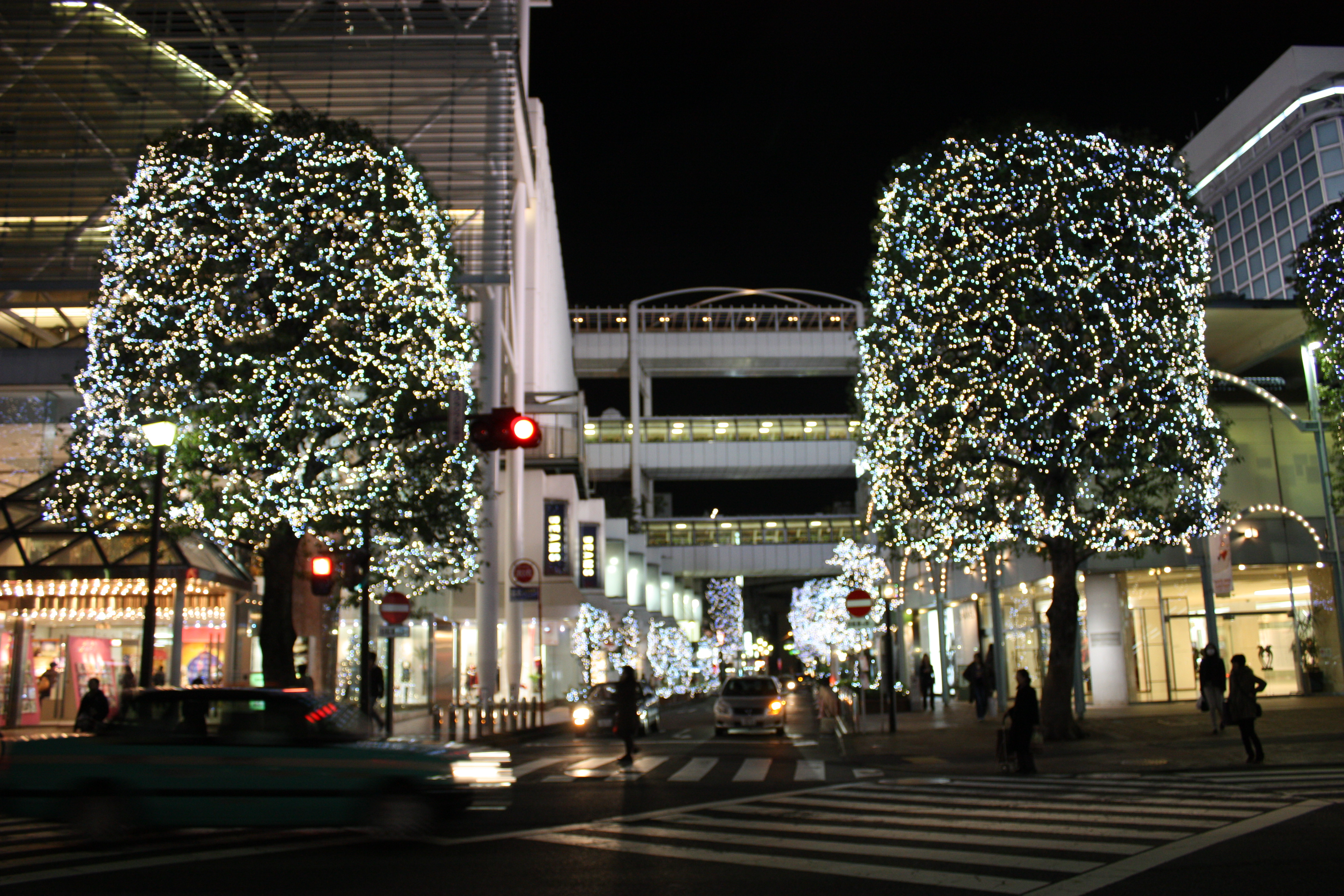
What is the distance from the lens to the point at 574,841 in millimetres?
9586

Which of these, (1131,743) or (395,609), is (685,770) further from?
(1131,743)

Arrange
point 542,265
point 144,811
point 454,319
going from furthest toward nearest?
point 542,265 < point 454,319 < point 144,811

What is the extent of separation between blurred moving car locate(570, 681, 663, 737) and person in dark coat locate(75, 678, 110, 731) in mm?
12351

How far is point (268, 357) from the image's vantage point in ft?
60.7

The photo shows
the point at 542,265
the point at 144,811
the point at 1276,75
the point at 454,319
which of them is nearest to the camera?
the point at 144,811

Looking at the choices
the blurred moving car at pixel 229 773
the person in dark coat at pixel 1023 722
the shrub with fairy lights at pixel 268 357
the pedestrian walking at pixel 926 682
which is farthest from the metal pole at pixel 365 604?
the pedestrian walking at pixel 926 682

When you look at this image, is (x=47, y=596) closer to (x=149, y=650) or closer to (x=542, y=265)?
(x=149, y=650)

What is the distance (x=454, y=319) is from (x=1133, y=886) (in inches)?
668

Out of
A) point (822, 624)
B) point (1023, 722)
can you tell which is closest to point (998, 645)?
point (1023, 722)

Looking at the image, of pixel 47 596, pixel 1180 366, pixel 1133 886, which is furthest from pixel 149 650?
pixel 1180 366

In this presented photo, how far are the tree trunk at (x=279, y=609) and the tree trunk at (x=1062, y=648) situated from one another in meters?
13.8

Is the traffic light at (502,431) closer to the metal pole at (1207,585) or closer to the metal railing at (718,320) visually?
the metal pole at (1207,585)

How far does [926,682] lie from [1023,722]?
2030cm

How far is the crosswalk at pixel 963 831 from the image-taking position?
316 inches
